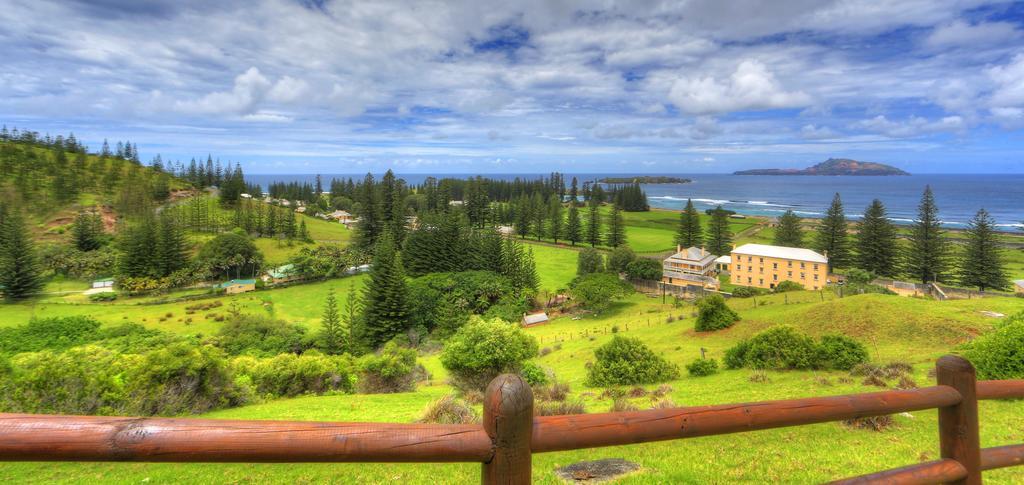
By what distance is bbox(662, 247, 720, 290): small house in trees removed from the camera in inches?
1734

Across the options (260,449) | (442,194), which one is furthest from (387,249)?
(442,194)

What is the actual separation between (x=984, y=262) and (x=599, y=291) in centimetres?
3527

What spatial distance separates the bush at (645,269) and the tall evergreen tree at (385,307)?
895 inches

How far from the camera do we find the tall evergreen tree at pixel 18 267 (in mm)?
40438

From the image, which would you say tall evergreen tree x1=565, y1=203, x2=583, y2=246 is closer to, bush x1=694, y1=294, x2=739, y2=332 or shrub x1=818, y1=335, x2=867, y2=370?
bush x1=694, y1=294, x2=739, y2=332

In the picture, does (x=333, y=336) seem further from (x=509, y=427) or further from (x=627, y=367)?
(x=509, y=427)

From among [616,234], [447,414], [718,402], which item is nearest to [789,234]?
[616,234]

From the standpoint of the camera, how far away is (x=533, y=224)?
75.6 metres

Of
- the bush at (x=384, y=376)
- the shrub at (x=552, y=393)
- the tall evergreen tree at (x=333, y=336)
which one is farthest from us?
the tall evergreen tree at (x=333, y=336)

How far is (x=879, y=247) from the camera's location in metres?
47.3

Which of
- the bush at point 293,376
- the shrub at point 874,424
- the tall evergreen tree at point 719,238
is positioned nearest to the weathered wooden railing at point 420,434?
the shrub at point 874,424

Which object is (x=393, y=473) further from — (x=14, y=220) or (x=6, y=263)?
(x=14, y=220)

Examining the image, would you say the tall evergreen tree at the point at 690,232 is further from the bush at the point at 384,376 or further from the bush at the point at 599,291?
the bush at the point at 384,376

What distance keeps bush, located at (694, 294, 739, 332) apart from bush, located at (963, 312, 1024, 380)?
11.4 m
